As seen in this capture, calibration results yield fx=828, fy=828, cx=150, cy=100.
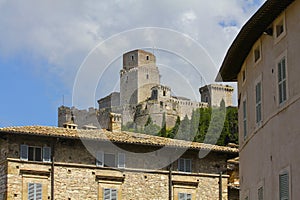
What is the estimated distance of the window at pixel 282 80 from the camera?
22.3 m

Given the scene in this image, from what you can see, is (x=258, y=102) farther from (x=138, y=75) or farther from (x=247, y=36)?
(x=138, y=75)

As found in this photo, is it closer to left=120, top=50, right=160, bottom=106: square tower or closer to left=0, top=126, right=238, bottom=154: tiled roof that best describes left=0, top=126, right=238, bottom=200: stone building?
left=0, top=126, right=238, bottom=154: tiled roof

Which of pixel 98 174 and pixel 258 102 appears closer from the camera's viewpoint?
pixel 258 102

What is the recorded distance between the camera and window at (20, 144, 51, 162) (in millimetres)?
41969

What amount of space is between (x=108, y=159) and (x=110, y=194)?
194 cm

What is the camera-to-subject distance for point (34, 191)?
41.6 meters

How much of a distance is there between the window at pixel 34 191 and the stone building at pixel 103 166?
0.05 metres

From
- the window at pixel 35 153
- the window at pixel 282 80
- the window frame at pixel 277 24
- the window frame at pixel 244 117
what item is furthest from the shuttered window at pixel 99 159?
the window at pixel 282 80

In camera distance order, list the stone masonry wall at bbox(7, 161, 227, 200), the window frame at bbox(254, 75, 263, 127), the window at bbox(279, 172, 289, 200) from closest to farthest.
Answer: the window at bbox(279, 172, 289, 200)
the window frame at bbox(254, 75, 263, 127)
the stone masonry wall at bbox(7, 161, 227, 200)

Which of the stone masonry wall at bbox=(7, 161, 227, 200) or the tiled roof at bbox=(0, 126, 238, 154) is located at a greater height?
the tiled roof at bbox=(0, 126, 238, 154)

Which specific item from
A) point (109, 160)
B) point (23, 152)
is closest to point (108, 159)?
point (109, 160)

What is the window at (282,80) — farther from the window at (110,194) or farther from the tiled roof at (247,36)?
the window at (110,194)

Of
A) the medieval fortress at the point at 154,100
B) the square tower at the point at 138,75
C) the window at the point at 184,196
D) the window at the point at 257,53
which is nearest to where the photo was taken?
the window at the point at 257,53

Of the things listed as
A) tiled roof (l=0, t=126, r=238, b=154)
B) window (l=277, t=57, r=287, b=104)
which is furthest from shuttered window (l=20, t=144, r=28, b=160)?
window (l=277, t=57, r=287, b=104)
